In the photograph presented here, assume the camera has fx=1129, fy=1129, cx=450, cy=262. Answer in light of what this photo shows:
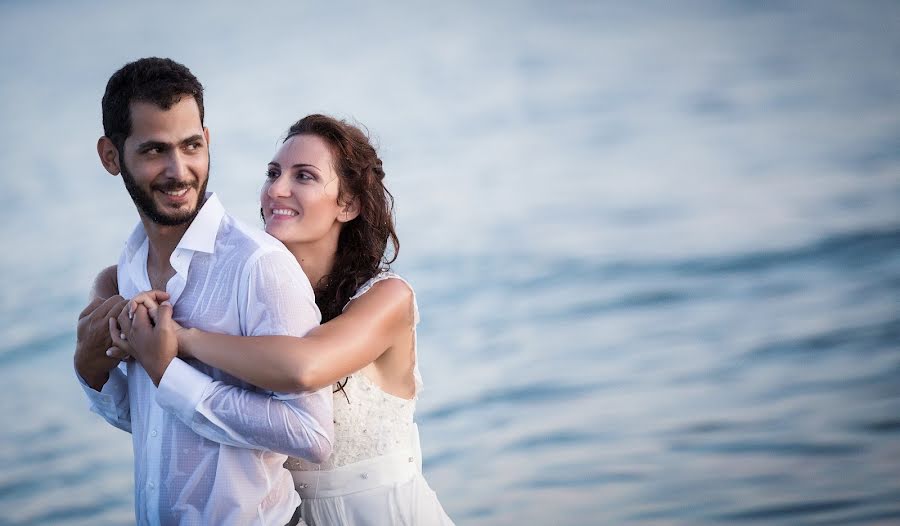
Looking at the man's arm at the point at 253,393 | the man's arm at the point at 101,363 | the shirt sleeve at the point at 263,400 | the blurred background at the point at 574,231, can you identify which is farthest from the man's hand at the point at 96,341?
the blurred background at the point at 574,231

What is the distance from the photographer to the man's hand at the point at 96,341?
7.13 ft

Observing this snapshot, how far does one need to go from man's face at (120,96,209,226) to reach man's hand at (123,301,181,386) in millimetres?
187

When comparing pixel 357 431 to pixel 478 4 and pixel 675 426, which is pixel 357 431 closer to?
pixel 675 426

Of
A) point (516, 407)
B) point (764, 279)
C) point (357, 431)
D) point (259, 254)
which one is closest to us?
point (259, 254)

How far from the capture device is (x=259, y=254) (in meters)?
2.06

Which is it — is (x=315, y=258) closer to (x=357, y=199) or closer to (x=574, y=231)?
(x=357, y=199)

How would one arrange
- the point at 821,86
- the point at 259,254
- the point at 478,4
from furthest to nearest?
the point at 478,4 < the point at 821,86 < the point at 259,254

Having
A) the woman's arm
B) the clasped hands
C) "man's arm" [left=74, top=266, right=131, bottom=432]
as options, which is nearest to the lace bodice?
the woman's arm

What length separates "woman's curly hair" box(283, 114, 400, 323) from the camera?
8.82 feet

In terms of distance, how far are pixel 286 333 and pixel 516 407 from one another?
555 centimetres

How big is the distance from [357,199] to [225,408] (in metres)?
0.88

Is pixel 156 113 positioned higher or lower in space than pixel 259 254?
higher

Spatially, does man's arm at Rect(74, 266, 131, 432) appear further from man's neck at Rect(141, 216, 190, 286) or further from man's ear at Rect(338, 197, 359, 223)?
man's ear at Rect(338, 197, 359, 223)

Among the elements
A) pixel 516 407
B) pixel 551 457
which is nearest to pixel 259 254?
pixel 551 457
